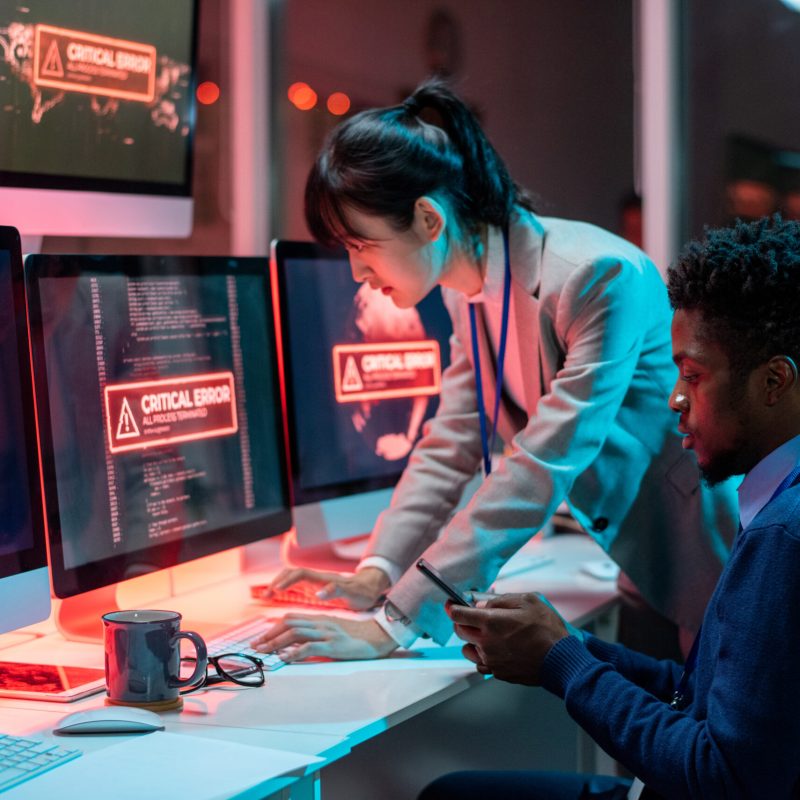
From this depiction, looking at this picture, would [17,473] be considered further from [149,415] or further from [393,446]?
[393,446]

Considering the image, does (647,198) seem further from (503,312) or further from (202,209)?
(202,209)

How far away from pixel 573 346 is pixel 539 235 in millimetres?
193

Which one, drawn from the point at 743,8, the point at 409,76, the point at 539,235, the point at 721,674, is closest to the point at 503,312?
the point at 539,235

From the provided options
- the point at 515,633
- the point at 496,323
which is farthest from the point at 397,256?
the point at 515,633

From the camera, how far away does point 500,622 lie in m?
1.32

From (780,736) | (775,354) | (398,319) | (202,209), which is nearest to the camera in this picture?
(780,736)

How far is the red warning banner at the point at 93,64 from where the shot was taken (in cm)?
171

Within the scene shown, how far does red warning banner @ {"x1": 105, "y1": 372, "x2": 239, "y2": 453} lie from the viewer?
1.59 m

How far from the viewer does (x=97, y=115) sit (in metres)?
1.81

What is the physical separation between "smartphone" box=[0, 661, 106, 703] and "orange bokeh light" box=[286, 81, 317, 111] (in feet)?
5.73

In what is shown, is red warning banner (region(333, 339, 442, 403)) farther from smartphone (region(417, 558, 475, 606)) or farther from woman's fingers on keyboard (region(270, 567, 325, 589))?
smartphone (region(417, 558, 475, 606))

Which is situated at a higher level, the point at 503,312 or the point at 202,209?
the point at 202,209

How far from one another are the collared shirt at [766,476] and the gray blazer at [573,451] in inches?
16.3

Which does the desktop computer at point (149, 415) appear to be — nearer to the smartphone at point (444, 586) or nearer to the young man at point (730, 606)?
the smartphone at point (444, 586)
